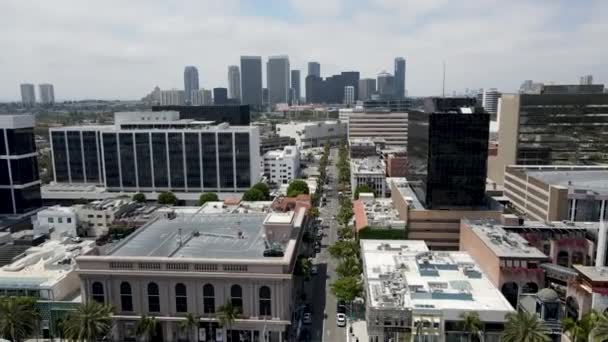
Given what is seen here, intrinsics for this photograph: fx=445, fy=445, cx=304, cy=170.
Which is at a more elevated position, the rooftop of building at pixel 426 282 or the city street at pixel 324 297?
the rooftop of building at pixel 426 282

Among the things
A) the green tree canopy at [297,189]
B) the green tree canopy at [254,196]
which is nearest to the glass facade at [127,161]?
the green tree canopy at [254,196]

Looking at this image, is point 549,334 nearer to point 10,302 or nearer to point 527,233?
point 527,233

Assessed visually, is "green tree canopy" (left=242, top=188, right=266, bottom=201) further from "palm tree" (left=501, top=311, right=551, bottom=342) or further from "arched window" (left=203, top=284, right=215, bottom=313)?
"palm tree" (left=501, top=311, right=551, bottom=342)

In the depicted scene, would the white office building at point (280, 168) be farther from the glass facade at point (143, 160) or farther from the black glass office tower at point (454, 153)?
the black glass office tower at point (454, 153)

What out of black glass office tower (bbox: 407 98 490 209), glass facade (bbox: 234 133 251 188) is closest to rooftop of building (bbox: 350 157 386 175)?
glass facade (bbox: 234 133 251 188)

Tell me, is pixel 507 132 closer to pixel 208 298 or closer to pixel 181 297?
pixel 208 298

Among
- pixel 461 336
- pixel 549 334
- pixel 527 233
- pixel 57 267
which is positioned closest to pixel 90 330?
pixel 57 267
